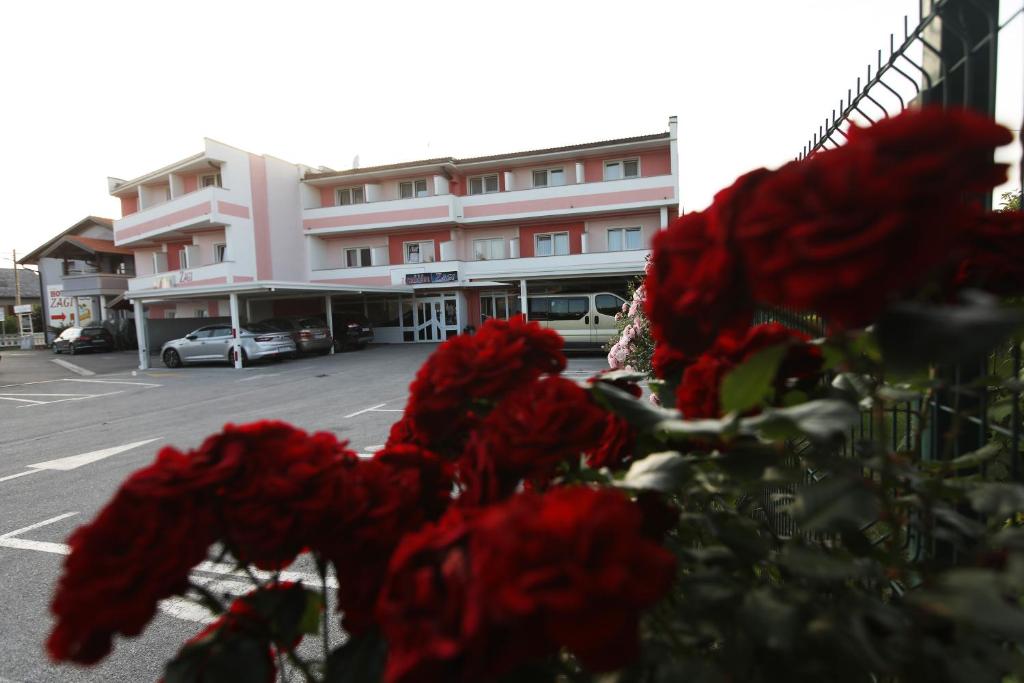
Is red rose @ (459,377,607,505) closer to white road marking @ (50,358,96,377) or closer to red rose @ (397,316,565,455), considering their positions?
red rose @ (397,316,565,455)

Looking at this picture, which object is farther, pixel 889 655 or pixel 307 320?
pixel 307 320

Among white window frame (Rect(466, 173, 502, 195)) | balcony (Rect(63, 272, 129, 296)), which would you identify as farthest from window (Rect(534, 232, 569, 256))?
balcony (Rect(63, 272, 129, 296))

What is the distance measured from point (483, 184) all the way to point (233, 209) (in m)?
9.99

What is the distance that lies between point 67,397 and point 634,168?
1956cm

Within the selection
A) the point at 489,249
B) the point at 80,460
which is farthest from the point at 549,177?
the point at 80,460

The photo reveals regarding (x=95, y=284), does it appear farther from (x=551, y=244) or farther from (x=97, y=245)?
(x=551, y=244)

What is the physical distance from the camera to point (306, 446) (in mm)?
829

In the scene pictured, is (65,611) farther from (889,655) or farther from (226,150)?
(226,150)

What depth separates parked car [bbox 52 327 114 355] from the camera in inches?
1043

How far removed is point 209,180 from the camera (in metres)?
24.2

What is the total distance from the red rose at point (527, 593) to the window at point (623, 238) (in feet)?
74.3

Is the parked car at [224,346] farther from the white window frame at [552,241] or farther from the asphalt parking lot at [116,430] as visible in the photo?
the white window frame at [552,241]

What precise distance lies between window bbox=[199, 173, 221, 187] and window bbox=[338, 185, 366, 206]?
491cm

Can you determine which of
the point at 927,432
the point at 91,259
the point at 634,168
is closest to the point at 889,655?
the point at 927,432
